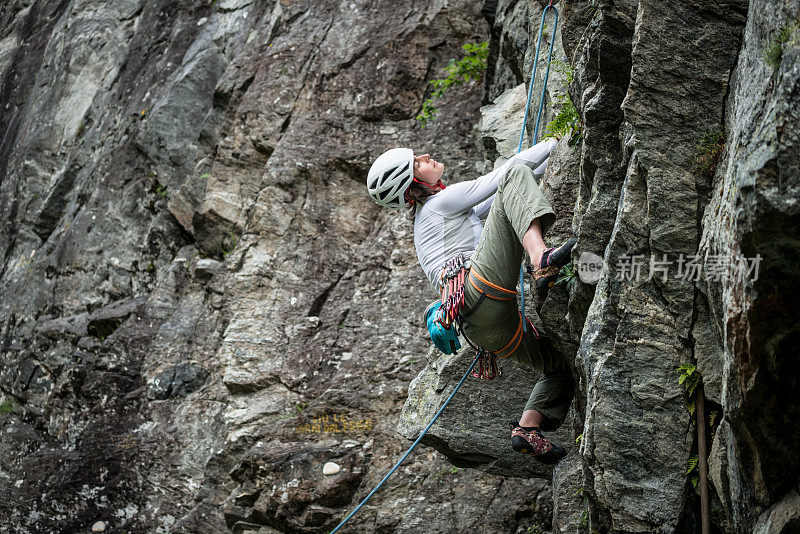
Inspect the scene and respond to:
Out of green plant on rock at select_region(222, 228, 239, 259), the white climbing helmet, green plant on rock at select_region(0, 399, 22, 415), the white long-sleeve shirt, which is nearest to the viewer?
the white long-sleeve shirt

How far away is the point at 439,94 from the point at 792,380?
7.95 meters

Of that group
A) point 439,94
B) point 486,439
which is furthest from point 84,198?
point 486,439

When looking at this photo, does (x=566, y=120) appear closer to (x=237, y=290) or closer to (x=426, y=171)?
(x=426, y=171)

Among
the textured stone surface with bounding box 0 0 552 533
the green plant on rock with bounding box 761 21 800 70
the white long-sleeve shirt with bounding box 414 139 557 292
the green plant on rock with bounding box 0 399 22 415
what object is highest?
the green plant on rock with bounding box 761 21 800 70

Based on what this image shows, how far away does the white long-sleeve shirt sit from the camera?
625 centimetres

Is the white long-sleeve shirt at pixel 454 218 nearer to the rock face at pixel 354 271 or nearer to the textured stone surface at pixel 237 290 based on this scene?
the rock face at pixel 354 271

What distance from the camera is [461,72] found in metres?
11.1

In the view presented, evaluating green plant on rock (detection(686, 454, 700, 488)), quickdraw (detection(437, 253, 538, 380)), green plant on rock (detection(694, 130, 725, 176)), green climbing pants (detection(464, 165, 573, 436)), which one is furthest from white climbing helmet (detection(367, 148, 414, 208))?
green plant on rock (detection(686, 454, 700, 488))

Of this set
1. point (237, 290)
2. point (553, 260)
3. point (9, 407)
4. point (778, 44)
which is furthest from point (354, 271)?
point (778, 44)

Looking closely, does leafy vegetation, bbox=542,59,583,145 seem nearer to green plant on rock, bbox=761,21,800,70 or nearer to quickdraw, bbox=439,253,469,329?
quickdraw, bbox=439,253,469,329

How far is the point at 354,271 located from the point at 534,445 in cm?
463

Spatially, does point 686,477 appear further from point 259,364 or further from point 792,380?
point 259,364

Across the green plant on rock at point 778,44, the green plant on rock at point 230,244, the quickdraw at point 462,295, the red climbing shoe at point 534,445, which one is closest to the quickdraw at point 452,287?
the quickdraw at point 462,295

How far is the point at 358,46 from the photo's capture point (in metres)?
11.7
